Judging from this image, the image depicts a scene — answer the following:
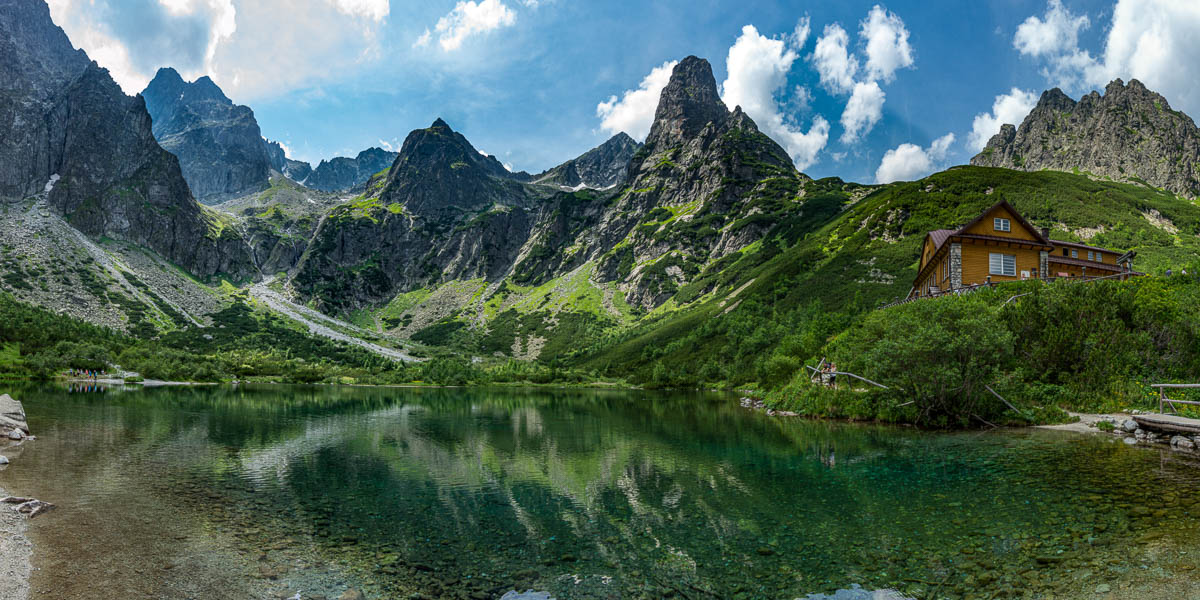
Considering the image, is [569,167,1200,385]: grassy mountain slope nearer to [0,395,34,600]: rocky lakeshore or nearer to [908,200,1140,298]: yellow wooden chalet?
[908,200,1140,298]: yellow wooden chalet

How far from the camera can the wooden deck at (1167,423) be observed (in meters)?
26.8

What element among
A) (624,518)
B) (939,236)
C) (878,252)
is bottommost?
(624,518)

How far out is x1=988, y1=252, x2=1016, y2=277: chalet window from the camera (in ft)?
205

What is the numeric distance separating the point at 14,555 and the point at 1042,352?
186 feet

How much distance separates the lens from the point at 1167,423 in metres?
27.9

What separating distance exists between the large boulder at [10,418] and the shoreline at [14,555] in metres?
22.6

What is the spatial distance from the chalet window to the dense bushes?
63.7ft

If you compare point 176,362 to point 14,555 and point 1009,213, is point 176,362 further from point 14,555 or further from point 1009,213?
point 1009,213

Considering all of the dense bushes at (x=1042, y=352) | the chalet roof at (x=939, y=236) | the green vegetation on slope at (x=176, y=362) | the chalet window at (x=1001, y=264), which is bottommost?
the green vegetation on slope at (x=176, y=362)

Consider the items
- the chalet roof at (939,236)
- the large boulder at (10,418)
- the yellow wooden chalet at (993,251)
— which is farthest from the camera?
the chalet roof at (939,236)

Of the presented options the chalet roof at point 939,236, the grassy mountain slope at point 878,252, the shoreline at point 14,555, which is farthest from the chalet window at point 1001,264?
the shoreline at point 14,555

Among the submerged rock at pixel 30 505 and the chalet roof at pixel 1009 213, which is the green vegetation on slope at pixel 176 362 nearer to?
the chalet roof at pixel 1009 213

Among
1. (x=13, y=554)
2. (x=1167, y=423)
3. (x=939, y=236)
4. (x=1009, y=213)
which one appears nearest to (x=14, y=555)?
(x=13, y=554)

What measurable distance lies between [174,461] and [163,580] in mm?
22020
